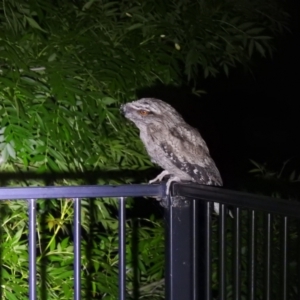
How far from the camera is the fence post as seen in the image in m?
1.55

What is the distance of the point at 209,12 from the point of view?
2891 millimetres

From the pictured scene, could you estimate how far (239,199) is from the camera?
4.16 ft

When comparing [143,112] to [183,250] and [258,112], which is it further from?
[258,112]

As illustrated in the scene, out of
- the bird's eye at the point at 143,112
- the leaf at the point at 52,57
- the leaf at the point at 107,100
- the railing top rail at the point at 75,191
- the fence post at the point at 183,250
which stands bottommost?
the fence post at the point at 183,250

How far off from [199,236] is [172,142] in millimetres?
704

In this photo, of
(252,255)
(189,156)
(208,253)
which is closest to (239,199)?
(252,255)

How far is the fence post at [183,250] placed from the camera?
5.09 feet

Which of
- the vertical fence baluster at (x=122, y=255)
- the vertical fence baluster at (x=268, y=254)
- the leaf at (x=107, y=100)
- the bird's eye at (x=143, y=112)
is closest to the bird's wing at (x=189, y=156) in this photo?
the bird's eye at (x=143, y=112)

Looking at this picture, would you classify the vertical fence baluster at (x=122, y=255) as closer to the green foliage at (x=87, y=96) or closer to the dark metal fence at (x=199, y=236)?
the dark metal fence at (x=199, y=236)

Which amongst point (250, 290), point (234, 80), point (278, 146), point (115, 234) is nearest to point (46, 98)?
point (115, 234)

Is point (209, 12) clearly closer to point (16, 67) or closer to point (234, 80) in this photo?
point (16, 67)

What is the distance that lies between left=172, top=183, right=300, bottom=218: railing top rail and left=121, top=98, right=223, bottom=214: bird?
0.69m

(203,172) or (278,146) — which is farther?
(278,146)

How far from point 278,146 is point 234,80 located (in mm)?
676
